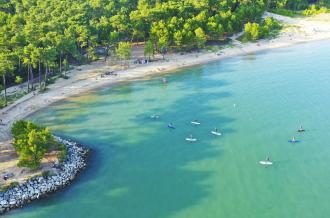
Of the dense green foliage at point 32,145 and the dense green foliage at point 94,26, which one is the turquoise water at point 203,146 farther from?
the dense green foliage at point 94,26

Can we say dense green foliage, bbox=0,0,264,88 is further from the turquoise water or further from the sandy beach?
the turquoise water

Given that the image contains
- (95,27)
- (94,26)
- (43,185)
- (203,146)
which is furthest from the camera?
(94,26)

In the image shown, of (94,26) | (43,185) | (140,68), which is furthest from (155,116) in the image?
(94,26)

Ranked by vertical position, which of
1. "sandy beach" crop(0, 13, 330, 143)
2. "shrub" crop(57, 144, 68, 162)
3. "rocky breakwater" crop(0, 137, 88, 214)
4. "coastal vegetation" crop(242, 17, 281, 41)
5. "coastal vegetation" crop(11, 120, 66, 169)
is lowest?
"rocky breakwater" crop(0, 137, 88, 214)

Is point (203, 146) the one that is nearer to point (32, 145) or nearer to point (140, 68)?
point (32, 145)

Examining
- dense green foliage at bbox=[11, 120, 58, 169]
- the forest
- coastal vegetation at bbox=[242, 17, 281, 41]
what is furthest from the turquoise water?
coastal vegetation at bbox=[242, 17, 281, 41]

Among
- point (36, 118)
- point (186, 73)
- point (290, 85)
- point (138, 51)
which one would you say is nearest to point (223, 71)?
point (186, 73)

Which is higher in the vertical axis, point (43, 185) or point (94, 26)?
point (94, 26)

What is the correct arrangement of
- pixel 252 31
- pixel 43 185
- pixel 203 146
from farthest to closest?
pixel 252 31, pixel 203 146, pixel 43 185
